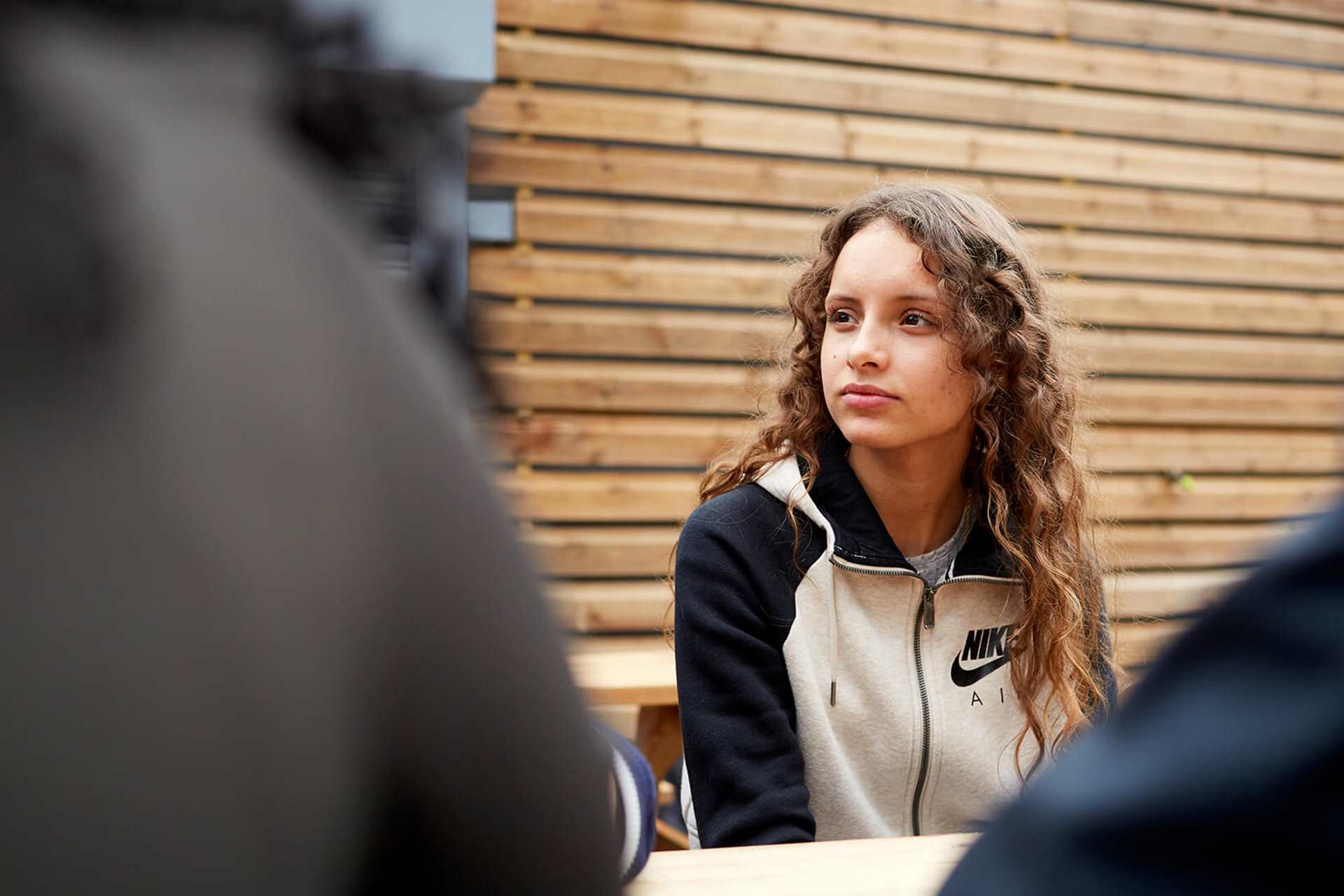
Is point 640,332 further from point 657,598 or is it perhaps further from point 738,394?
point 657,598

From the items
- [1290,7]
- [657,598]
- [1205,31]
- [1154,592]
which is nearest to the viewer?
[657,598]

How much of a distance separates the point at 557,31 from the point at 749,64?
68 centimetres

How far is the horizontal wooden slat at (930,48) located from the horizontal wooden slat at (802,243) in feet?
1.91

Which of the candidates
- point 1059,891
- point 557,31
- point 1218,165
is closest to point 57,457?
point 1059,891

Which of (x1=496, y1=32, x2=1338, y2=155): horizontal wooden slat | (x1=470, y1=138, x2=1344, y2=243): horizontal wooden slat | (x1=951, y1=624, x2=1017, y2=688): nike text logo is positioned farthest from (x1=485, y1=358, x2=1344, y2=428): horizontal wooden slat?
(x1=951, y1=624, x2=1017, y2=688): nike text logo

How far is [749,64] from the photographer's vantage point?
4.11 metres

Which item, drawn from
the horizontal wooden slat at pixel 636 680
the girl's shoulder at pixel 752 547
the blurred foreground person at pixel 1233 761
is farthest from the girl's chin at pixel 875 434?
the blurred foreground person at pixel 1233 761

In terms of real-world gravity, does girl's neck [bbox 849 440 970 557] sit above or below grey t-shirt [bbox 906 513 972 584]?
above

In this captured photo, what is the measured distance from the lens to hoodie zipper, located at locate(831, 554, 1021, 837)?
60.5 inches

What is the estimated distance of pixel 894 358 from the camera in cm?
160

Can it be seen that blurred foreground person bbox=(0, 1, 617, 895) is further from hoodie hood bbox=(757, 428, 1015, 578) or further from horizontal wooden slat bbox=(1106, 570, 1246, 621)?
horizontal wooden slat bbox=(1106, 570, 1246, 621)

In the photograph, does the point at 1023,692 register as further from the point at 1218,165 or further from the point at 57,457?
the point at 1218,165

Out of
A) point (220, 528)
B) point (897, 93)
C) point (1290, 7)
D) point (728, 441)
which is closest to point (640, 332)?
point (728, 441)

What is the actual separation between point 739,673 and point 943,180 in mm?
2405
